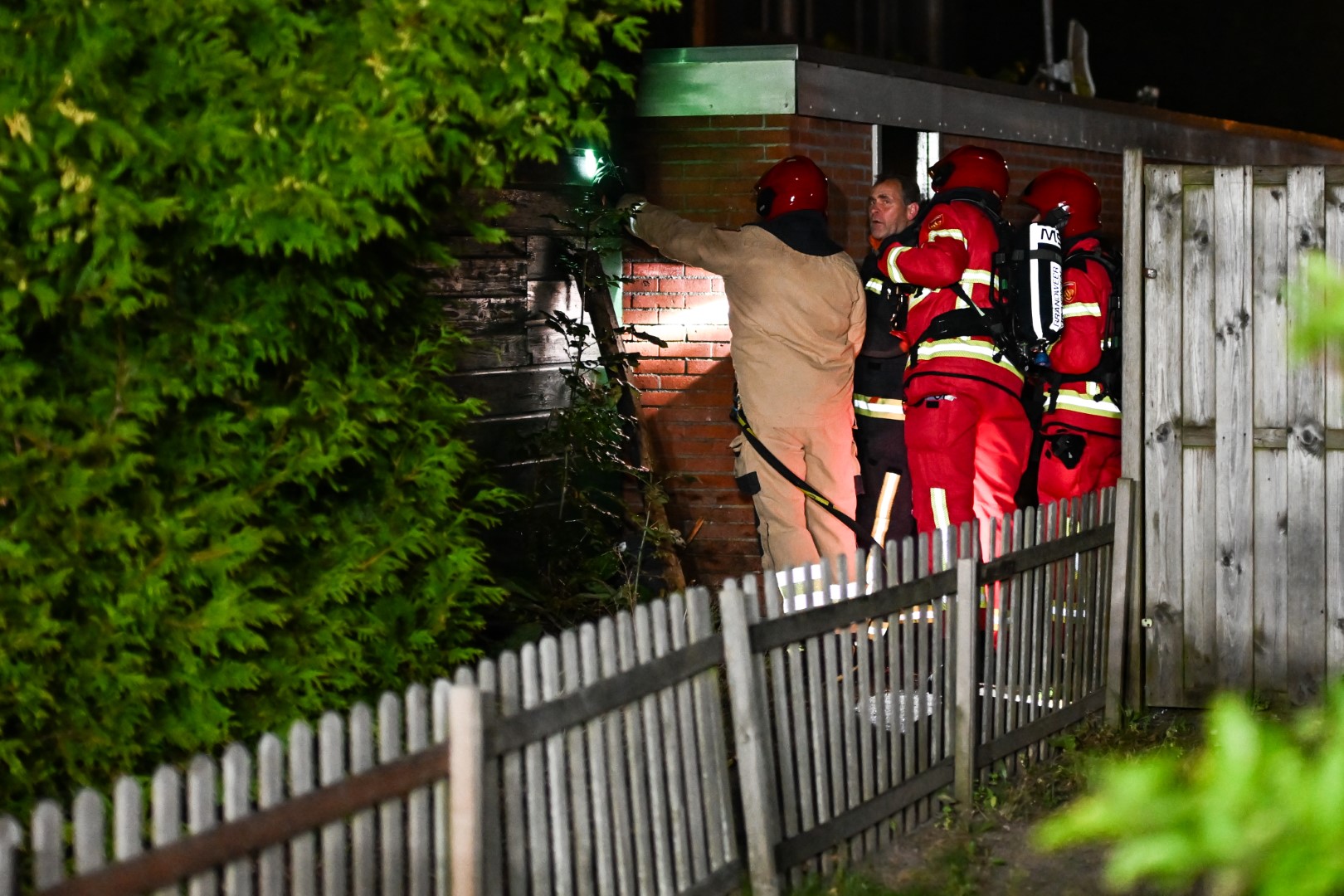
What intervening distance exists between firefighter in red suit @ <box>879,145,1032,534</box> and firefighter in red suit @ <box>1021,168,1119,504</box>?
0.95 feet

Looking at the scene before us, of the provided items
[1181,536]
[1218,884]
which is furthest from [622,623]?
[1181,536]

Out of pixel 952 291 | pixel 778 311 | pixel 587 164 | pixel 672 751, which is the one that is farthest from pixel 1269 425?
pixel 587 164

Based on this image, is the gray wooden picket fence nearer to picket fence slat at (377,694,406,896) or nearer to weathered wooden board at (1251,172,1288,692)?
Answer: picket fence slat at (377,694,406,896)

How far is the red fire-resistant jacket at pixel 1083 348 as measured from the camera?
7.20 m

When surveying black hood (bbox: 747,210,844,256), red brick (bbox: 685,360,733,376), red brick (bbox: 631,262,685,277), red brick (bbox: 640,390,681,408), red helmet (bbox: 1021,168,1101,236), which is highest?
red helmet (bbox: 1021,168,1101,236)

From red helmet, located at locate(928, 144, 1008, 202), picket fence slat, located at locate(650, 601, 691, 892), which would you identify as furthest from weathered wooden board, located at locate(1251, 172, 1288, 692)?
picket fence slat, located at locate(650, 601, 691, 892)

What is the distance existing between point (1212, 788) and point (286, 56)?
9.76 ft

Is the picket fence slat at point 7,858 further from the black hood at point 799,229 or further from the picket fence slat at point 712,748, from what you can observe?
the black hood at point 799,229

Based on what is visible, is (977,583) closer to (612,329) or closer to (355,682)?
(355,682)

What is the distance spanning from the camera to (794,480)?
7199mm

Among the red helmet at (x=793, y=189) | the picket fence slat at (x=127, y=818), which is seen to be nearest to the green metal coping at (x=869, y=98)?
the red helmet at (x=793, y=189)

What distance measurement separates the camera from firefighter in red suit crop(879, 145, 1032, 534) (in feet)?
23.0

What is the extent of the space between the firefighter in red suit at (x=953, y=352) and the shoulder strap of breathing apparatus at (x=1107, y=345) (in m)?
0.31

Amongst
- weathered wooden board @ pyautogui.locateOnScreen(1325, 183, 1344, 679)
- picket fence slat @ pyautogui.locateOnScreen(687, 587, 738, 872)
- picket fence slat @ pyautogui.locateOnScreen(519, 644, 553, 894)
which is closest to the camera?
picket fence slat @ pyautogui.locateOnScreen(519, 644, 553, 894)
